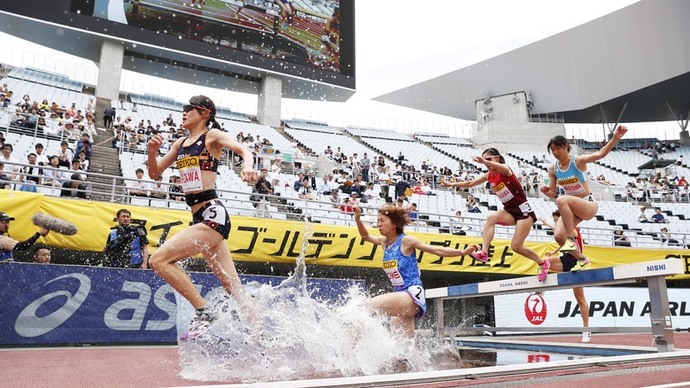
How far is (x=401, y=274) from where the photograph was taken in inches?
191

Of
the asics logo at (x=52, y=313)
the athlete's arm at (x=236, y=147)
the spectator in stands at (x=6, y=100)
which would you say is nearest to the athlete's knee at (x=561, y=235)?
the athlete's arm at (x=236, y=147)

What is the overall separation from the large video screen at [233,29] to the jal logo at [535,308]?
65.5ft

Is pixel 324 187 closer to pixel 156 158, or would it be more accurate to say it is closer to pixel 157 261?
pixel 156 158

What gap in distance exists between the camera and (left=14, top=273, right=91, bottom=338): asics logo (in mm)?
6977

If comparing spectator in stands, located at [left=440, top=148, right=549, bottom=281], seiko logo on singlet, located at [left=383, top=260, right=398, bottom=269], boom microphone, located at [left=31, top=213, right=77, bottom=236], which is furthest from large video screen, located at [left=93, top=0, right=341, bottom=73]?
seiko logo on singlet, located at [left=383, top=260, right=398, bottom=269]

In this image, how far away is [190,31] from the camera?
2561cm

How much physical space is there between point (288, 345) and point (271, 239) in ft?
21.6

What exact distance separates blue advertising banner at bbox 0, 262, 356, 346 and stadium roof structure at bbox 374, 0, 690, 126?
35141 mm

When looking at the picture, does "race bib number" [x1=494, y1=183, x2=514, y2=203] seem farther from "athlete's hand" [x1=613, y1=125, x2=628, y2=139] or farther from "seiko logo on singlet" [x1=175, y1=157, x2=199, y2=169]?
"seiko logo on singlet" [x1=175, y1=157, x2=199, y2=169]

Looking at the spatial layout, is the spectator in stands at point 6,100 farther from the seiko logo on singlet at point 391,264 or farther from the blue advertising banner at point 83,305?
the seiko logo on singlet at point 391,264

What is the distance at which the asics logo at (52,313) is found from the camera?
22.9 ft

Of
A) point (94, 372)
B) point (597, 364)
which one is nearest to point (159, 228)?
point (94, 372)

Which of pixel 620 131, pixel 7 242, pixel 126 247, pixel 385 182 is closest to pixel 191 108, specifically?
pixel 620 131

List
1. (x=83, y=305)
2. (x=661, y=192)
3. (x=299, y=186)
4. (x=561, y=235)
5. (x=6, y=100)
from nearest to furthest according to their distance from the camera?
(x=561, y=235) → (x=83, y=305) → (x=299, y=186) → (x=6, y=100) → (x=661, y=192)
